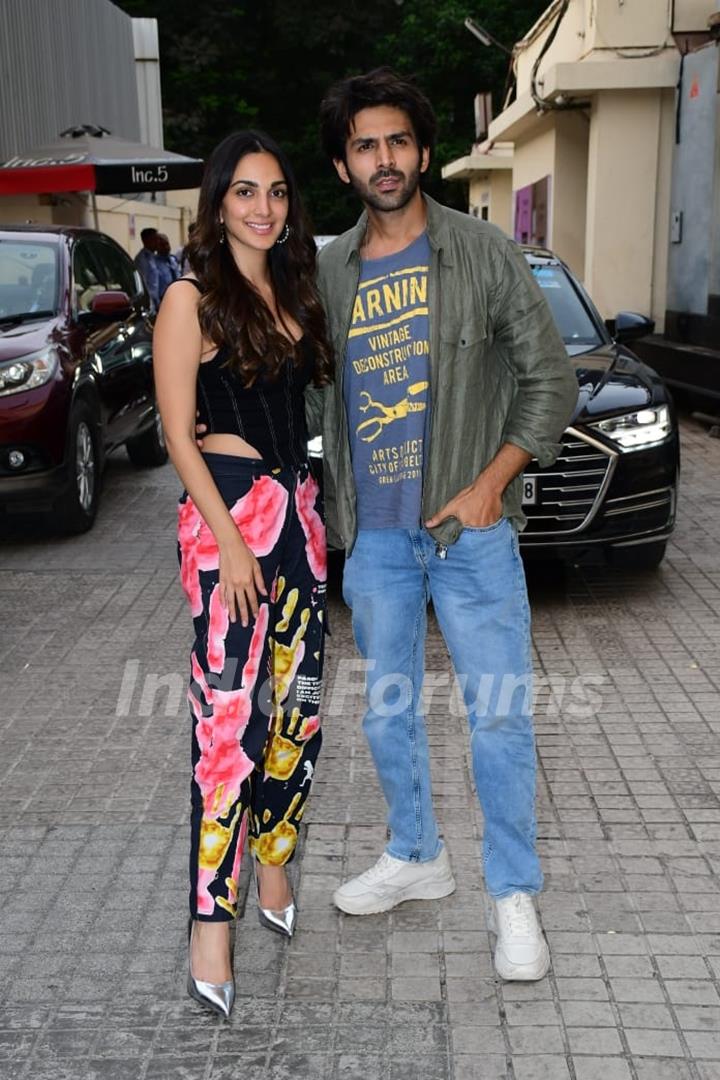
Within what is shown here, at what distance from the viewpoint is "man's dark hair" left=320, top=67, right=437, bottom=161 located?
3141mm

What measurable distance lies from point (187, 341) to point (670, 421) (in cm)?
414

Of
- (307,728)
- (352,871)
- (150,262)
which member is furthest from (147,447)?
(307,728)

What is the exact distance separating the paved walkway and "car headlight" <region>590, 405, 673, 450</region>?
84 centimetres

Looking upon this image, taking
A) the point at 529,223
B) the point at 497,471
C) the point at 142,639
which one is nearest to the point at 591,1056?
the point at 497,471

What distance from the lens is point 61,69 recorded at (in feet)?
71.0

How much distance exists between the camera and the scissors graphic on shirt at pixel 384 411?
316 centimetres

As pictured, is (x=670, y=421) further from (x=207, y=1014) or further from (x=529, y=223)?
(x=529, y=223)

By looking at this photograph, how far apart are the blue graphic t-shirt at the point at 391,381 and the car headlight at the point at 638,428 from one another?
3.24m

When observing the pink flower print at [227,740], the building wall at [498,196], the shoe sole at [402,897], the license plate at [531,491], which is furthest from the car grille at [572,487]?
the building wall at [498,196]

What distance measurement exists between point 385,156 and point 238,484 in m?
0.84

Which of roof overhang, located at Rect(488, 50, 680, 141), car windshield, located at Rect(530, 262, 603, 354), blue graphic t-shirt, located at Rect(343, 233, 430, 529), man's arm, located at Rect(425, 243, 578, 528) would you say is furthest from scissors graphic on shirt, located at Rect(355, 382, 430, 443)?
roof overhang, located at Rect(488, 50, 680, 141)

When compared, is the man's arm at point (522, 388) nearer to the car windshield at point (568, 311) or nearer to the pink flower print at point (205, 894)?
the pink flower print at point (205, 894)

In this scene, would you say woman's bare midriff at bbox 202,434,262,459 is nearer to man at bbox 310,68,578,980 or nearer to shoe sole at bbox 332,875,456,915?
man at bbox 310,68,578,980

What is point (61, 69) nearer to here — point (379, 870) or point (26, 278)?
point (26, 278)
